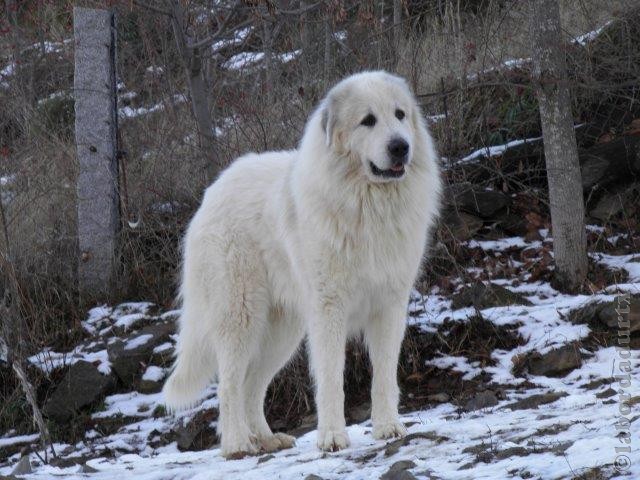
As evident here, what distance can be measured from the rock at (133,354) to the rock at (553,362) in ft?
8.54

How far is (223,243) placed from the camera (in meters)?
4.42

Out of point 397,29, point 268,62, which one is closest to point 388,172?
point 268,62

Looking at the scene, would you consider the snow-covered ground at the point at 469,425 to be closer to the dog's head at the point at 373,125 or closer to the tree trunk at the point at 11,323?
the tree trunk at the point at 11,323

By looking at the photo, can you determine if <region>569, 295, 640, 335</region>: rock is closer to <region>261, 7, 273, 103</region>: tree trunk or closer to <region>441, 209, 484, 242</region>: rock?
<region>441, 209, 484, 242</region>: rock

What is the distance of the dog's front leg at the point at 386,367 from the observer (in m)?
3.99

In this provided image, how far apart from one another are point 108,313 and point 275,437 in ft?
9.83

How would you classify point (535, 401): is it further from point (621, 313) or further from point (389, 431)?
point (621, 313)

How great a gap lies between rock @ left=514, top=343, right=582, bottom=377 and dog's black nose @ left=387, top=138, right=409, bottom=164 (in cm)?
189

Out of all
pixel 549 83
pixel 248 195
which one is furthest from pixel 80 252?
pixel 549 83

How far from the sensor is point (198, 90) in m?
6.50

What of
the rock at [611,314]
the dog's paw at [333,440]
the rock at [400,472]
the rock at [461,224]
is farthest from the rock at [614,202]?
the rock at [400,472]

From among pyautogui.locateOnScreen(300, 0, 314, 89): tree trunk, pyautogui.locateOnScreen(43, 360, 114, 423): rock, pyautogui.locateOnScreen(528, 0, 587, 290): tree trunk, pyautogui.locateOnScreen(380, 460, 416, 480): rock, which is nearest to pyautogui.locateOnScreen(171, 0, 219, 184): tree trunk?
pyautogui.locateOnScreen(300, 0, 314, 89): tree trunk

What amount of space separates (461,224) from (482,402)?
2.36 meters

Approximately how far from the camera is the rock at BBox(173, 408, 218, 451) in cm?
554
